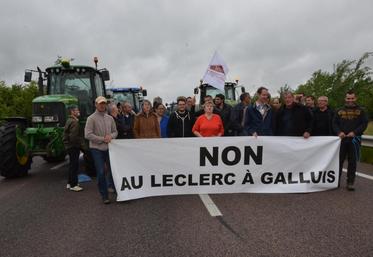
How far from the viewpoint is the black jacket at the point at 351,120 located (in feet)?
20.9

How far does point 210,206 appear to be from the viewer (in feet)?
17.8

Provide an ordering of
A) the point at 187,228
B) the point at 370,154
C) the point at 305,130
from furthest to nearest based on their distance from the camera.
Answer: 1. the point at 370,154
2. the point at 305,130
3. the point at 187,228

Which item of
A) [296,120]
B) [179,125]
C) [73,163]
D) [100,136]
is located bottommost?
[73,163]

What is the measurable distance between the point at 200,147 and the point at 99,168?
6.08ft

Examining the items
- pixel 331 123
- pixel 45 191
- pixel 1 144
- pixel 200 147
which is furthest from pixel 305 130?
pixel 1 144

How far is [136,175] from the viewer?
6.01 meters

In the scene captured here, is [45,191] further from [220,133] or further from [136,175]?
[220,133]

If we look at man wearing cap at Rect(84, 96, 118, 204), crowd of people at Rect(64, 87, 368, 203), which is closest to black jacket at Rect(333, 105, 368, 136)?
crowd of people at Rect(64, 87, 368, 203)

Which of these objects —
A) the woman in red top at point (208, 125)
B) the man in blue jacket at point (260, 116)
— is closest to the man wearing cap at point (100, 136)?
the woman in red top at point (208, 125)

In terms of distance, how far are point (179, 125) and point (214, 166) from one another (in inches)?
49.7

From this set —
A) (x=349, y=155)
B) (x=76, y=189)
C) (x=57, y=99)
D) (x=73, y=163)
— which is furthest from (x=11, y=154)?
(x=349, y=155)

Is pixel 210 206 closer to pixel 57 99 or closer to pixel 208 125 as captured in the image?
pixel 208 125

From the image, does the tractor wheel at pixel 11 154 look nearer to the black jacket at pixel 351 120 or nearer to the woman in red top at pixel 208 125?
the woman in red top at pixel 208 125

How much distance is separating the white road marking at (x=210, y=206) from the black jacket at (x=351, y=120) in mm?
2922
